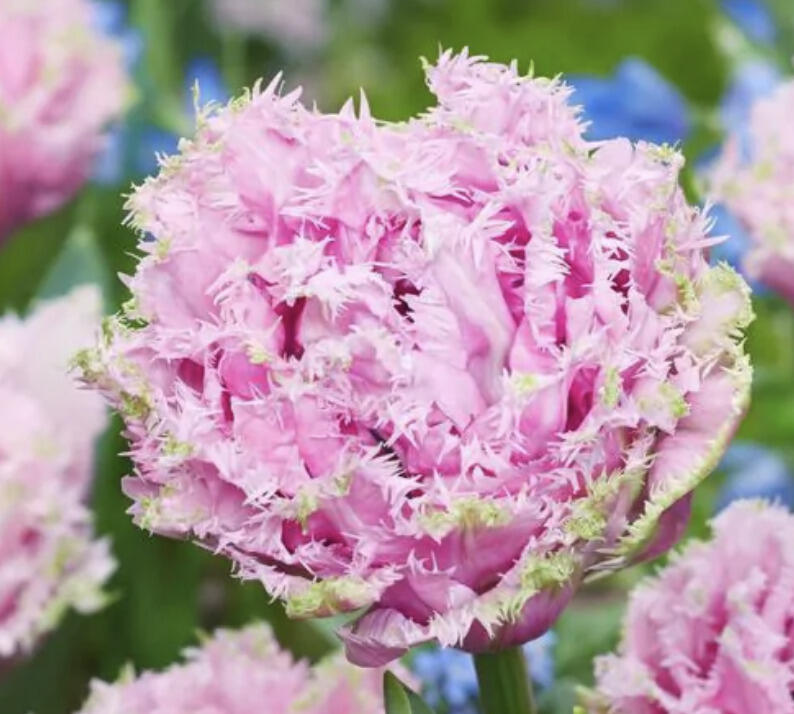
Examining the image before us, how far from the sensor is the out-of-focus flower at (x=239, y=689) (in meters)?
0.32

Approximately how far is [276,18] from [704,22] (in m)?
0.26

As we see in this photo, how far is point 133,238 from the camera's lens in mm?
638

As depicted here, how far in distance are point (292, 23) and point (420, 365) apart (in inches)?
34.5

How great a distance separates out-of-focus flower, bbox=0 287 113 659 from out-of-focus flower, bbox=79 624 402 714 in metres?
0.06

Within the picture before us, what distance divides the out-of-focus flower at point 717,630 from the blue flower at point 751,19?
414 mm

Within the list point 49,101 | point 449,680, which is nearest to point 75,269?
point 49,101

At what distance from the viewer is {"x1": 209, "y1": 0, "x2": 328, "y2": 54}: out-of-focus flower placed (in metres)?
1.05

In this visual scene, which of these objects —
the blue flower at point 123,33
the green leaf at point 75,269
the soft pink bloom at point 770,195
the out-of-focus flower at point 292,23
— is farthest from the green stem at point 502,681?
the out-of-focus flower at point 292,23

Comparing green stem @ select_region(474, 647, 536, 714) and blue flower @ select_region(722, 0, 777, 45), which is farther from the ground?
blue flower @ select_region(722, 0, 777, 45)

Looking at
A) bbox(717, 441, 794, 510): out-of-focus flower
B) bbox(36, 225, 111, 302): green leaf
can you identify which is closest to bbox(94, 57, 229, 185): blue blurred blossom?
bbox(36, 225, 111, 302): green leaf

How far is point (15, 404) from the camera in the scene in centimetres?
40

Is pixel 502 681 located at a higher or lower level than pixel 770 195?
lower

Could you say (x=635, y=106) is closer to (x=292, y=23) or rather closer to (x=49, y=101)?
(x=49, y=101)

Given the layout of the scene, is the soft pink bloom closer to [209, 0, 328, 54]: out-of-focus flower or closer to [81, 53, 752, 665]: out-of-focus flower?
[81, 53, 752, 665]: out-of-focus flower
